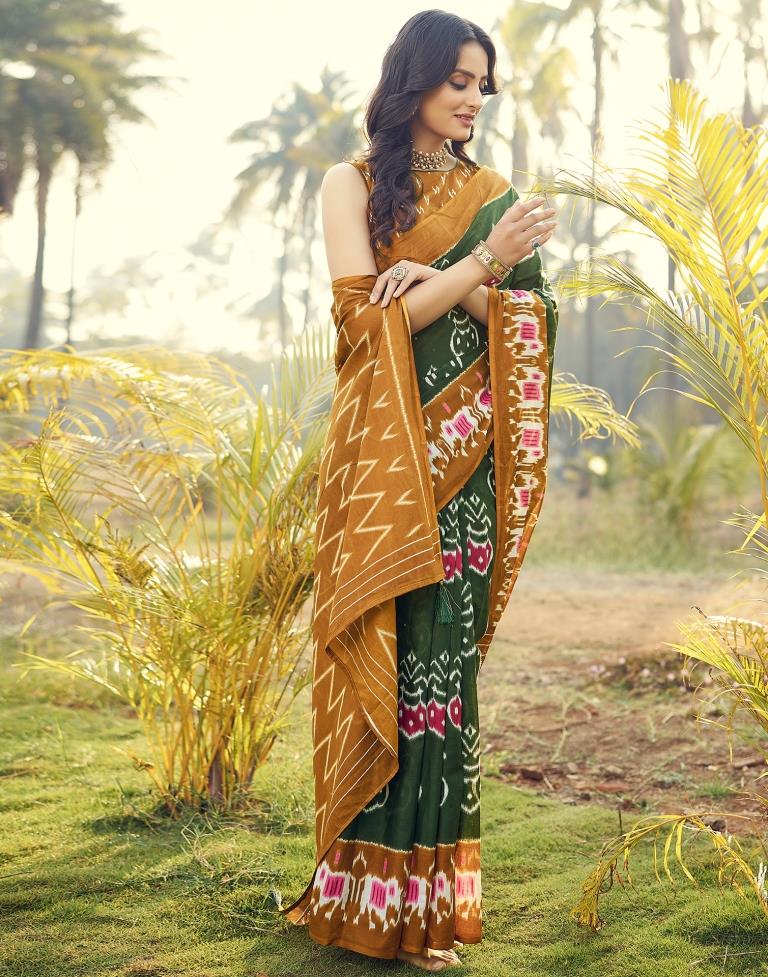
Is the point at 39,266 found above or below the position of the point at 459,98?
above

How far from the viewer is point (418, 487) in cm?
211

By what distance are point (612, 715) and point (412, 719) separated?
8.40ft

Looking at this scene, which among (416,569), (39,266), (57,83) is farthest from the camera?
(39,266)

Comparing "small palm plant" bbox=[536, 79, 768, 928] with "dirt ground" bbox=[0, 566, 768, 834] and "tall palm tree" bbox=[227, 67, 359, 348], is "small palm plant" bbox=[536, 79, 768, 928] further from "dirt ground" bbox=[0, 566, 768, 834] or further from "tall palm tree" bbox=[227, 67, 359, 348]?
"tall palm tree" bbox=[227, 67, 359, 348]

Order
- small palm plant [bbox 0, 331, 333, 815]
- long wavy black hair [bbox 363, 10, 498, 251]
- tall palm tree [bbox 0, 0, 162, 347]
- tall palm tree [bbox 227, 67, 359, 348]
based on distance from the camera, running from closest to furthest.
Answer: long wavy black hair [bbox 363, 10, 498, 251]
small palm plant [bbox 0, 331, 333, 815]
tall palm tree [bbox 0, 0, 162, 347]
tall palm tree [bbox 227, 67, 359, 348]

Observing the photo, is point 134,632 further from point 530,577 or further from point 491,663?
point 530,577

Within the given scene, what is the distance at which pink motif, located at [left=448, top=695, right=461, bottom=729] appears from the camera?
213cm

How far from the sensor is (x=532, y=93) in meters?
18.2

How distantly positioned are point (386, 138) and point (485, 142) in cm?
2300

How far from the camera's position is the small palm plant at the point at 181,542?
9.39 ft

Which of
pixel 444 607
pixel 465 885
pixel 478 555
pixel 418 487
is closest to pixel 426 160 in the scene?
pixel 418 487

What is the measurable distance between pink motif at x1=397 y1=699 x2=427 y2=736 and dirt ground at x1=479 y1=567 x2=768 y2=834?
634 mm

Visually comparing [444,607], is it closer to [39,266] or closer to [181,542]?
[181,542]

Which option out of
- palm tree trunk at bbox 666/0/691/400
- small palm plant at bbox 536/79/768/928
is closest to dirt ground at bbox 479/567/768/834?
small palm plant at bbox 536/79/768/928
